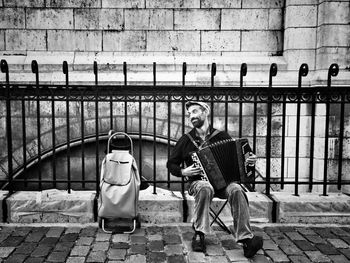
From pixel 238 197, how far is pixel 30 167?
436 cm

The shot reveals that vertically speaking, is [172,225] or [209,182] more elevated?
[209,182]

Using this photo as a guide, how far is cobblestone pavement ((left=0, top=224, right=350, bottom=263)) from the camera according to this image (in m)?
3.58

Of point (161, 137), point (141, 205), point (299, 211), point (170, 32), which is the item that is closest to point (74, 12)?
point (170, 32)

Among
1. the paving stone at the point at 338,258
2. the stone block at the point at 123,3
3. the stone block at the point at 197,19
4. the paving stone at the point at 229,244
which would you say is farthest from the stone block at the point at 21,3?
the paving stone at the point at 338,258

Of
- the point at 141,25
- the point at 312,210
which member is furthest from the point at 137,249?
the point at 141,25

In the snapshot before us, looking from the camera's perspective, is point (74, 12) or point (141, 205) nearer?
point (141, 205)

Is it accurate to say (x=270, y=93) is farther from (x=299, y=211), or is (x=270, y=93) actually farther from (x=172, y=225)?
(x=172, y=225)

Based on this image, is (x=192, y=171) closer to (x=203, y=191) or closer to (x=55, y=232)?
(x=203, y=191)

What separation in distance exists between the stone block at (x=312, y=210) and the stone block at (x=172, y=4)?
13.2 feet

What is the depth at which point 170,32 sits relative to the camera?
22.0 feet

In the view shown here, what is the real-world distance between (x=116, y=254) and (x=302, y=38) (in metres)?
5.21

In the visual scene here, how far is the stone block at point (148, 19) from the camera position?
6.63 metres

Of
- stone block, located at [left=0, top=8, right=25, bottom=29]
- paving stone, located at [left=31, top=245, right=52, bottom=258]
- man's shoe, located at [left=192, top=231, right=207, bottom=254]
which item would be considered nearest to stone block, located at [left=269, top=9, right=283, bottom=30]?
man's shoe, located at [left=192, top=231, right=207, bottom=254]

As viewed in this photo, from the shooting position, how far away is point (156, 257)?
11.8 ft
